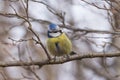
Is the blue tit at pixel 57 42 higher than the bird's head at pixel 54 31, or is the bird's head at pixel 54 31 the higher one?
the bird's head at pixel 54 31

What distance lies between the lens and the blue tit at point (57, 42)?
16.8 ft

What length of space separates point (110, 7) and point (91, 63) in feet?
12.0

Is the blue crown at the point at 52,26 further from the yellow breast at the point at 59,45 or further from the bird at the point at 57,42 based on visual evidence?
the yellow breast at the point at 59,45

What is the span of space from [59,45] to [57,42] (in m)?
0.05

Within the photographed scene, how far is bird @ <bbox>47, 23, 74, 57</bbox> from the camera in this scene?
202 inches

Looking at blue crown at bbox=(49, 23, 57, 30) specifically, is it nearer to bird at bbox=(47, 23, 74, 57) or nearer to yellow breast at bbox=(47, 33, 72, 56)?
bird at bbox=(47, 23, 74, 57)

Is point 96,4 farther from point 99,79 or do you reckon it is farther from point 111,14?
point 99,79

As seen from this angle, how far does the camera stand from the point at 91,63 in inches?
325

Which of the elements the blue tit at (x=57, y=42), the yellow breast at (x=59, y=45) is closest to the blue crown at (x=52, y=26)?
the blue tit at (x=57, y=42)

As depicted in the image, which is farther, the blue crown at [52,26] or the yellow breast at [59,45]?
the blue crown at [52,26]

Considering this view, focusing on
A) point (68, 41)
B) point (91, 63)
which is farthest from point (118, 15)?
point (91, 63)

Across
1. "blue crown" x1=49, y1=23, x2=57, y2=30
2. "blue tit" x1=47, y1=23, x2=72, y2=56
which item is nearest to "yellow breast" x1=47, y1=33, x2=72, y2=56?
"blue tit" x1=47, y1=23, x2=72, y2=56

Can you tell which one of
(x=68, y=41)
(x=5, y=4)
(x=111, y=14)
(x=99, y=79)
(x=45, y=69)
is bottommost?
(x=45, y=69)

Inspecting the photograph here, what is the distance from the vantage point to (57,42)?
5152 mm
